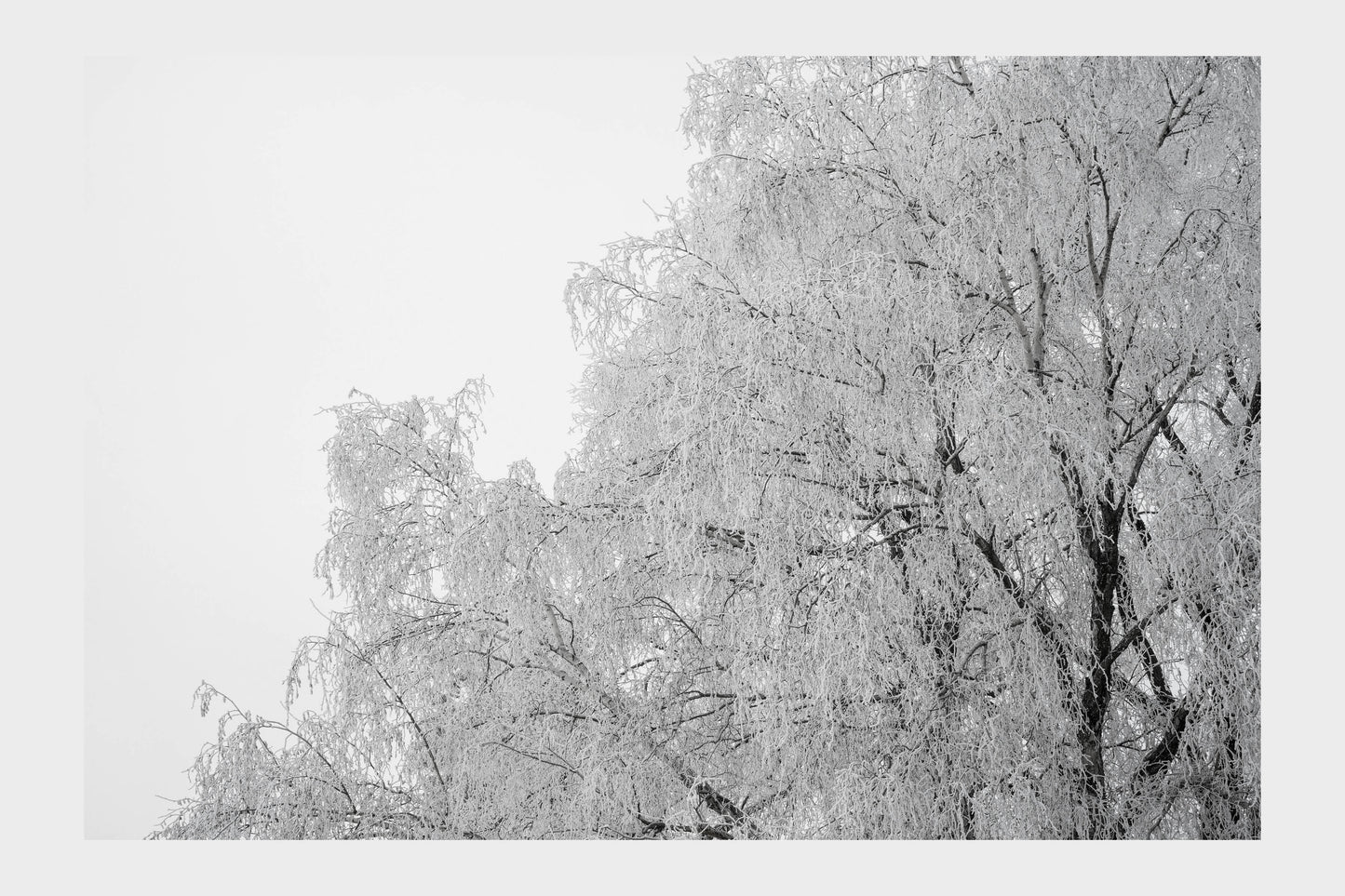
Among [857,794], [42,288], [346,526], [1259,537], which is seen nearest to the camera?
[857,794]

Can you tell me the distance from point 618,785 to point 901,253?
178cm

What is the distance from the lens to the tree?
9.99 ft

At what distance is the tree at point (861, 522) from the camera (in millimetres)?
3045

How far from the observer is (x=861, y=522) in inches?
134

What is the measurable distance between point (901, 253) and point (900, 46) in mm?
622

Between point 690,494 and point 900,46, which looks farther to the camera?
point 900,46

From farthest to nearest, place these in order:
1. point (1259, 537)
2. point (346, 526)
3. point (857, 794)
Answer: point (346, 526) < point (1259, 537) < point (857, 794)

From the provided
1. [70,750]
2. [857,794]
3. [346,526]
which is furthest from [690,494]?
[70,750]
